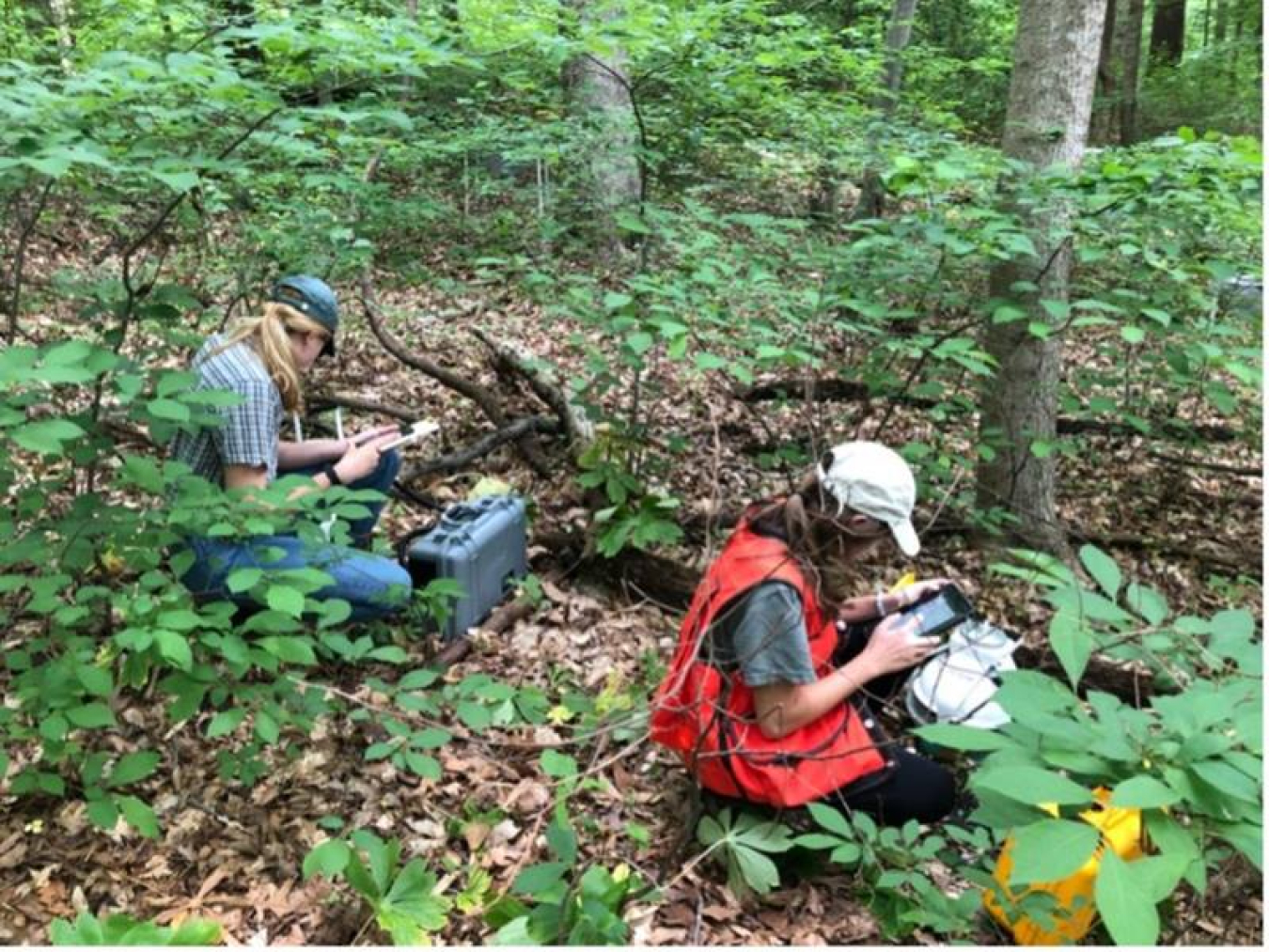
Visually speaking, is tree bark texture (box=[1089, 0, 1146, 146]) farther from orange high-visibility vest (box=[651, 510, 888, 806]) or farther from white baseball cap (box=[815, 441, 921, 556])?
orange high-visibility vest (box=[651, 510, 888, 806])

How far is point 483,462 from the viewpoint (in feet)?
17.1

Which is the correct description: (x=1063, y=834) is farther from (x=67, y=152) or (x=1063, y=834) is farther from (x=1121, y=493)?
(x=1121, y=493)

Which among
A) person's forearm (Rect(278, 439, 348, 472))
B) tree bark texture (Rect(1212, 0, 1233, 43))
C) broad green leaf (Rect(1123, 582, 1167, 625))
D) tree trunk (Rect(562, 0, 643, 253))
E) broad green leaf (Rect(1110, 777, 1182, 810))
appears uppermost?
tree bark texture (Rect(1212, 0, 1233, 43))

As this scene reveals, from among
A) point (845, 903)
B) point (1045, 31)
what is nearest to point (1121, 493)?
point (1045, 31)

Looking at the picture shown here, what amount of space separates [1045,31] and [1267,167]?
1.87 metres

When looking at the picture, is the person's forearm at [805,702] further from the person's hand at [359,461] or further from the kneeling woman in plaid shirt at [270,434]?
the person's hand at [359,461]

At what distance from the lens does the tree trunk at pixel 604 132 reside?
16.0 ft

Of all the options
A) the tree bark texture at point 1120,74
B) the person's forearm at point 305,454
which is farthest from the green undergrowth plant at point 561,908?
the tree bark texture at point 1120,74

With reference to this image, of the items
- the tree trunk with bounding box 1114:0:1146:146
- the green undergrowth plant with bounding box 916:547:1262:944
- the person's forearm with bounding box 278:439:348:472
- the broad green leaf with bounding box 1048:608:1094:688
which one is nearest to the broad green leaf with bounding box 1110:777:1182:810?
the green undergrowth plant with bounding box 916:547:1262:944

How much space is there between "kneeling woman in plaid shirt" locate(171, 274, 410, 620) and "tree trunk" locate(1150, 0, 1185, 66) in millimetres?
15066

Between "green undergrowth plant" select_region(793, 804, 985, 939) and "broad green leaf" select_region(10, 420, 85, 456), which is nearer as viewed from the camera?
"broad green leaf" select_region(10, 420, 85, 456)

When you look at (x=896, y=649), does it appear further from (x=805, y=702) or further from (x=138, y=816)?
(x=138, y=816)

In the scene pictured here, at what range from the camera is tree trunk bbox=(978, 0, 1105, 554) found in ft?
13.0

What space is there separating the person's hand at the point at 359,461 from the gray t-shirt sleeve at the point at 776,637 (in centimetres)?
195
